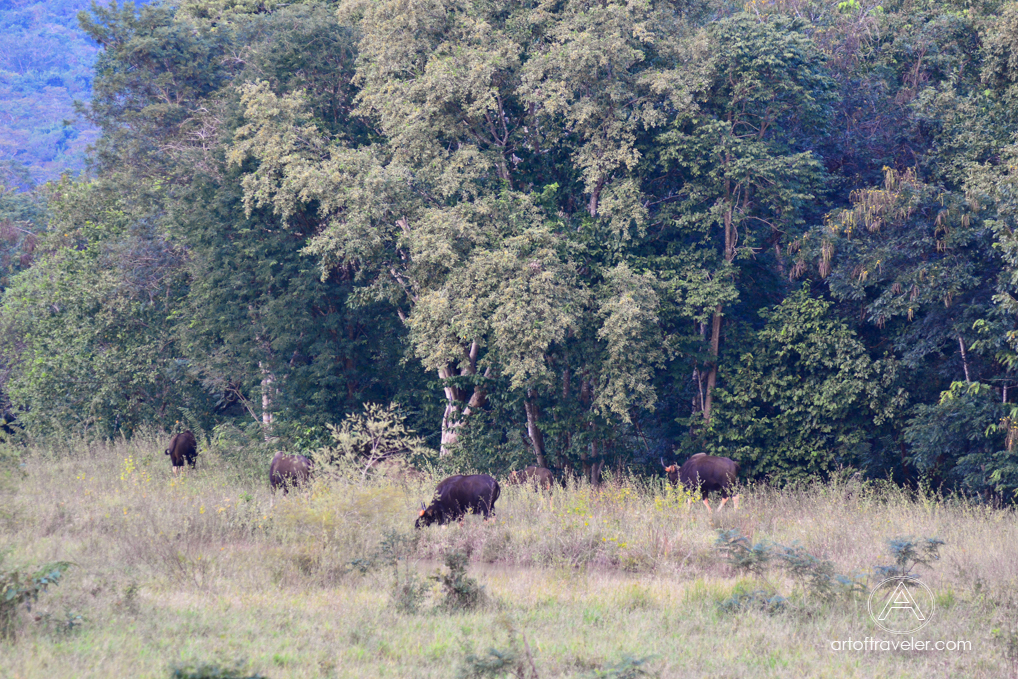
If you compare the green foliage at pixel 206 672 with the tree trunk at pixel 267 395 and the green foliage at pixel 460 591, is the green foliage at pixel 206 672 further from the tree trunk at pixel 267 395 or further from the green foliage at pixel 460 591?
the tree trunk at pixel 267 395

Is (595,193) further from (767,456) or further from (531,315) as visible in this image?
(767,456)

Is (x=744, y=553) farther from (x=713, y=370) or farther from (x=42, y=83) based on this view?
(x=42, y=83)

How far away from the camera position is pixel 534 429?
1859 cm

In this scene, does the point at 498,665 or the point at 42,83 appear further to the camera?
the point at 42,83

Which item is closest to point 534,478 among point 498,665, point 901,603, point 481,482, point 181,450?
point 481,482

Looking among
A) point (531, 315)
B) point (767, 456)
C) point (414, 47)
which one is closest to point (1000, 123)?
point (767, 456)

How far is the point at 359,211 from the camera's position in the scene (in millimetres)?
17359

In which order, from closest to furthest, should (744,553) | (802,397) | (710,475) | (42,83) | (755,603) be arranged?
(755,603), (744,553), (710,475), (802,397), (42,83)

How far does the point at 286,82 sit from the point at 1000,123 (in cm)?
1484

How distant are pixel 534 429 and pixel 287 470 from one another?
5699mm

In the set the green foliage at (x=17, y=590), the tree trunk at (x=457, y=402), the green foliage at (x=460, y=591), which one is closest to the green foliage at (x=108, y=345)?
the tree trunk at (x=457, y=402)

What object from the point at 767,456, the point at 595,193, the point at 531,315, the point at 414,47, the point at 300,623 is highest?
the point at 414,47

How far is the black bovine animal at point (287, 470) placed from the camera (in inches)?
565

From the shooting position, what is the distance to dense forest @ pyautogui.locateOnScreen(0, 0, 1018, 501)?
1595cm
